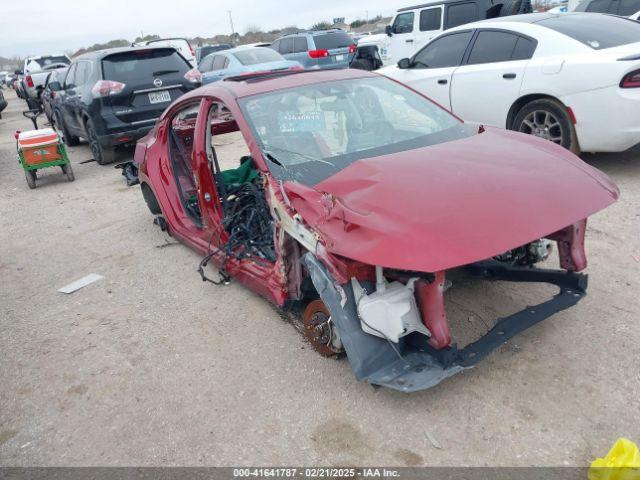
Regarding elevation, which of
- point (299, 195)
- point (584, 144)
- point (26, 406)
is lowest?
point (26, 406)

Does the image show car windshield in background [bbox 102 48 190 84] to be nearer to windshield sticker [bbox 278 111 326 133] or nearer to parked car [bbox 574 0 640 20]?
windshield sticker [bbox 278 111 326 133]

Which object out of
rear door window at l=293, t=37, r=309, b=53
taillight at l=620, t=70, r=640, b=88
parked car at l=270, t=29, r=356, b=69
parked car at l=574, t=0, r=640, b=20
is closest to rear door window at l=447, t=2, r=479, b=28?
parked car at l=574, t=0, r=640, b=20

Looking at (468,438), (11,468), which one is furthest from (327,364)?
(11,468)

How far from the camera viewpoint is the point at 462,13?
11078 mm

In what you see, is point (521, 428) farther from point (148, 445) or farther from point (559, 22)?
point (559, 22)

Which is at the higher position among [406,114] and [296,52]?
[406,114]

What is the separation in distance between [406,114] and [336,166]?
91cm

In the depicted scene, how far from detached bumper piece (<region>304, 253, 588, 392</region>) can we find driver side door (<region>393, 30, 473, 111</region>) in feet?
14.0

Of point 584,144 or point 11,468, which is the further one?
point 584,144

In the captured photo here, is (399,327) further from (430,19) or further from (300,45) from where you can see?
(300,45)

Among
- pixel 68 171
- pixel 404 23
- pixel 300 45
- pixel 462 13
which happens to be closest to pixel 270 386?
pixel 68 171

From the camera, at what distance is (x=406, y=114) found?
3609 millimetres

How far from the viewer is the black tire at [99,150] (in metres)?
8.50

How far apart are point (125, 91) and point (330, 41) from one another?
7.92 meters
